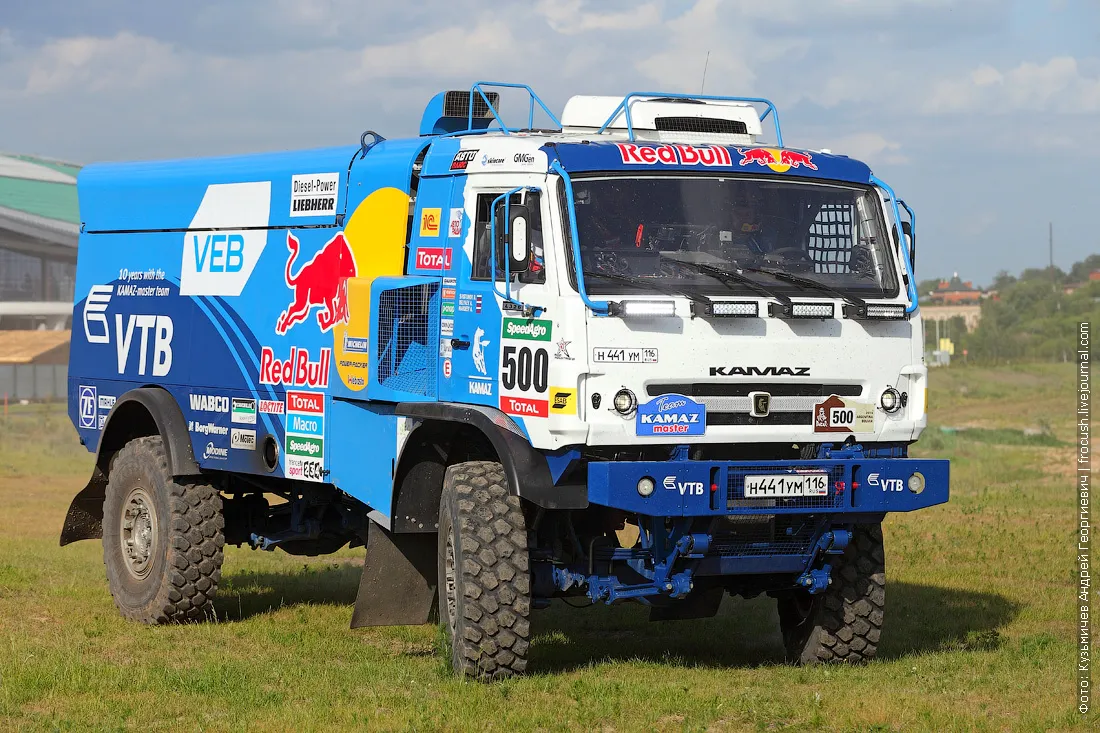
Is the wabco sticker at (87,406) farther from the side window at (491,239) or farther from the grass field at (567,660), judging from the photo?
the side window at (491,239)

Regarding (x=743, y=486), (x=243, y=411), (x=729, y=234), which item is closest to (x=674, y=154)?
(x=729, y=234)

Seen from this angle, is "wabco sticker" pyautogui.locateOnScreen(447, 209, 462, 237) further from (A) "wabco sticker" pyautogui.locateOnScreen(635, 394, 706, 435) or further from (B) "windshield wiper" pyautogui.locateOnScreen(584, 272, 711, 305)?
(A) "wabco sticker" pyautogui.locateOnScreen(635, 394, 706, 435)

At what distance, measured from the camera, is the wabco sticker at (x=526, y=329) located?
7.99 metres

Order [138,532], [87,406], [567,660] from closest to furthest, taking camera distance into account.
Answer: [567,660] < [138,532] < [87,406]

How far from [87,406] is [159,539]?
67.2 inches

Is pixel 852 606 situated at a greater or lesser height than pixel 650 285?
lesser

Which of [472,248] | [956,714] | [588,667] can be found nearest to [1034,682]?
[956,714]

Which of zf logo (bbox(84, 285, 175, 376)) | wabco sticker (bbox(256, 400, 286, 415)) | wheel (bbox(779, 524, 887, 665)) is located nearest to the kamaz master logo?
wheel (bbox(779, 524, 887, 665))

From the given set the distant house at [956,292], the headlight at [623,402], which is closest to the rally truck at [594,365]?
the headlight at [623,402]

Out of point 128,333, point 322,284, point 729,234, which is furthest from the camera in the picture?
point 128,333

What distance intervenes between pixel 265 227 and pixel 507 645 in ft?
13.0

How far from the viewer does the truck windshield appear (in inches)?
320

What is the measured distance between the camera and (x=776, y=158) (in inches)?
344

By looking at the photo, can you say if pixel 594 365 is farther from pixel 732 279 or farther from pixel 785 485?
pixel 785 485
